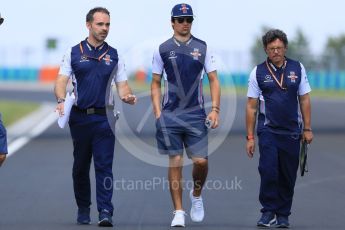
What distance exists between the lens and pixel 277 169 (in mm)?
11930

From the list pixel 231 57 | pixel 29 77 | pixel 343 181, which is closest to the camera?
pixel 343 181

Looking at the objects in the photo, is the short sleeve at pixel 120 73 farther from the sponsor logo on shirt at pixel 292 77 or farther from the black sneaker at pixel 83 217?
the sponsor logo on shirt at pixel 292 77

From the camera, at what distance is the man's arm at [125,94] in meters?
11.7

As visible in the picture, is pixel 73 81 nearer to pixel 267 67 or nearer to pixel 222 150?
pixel 267 67

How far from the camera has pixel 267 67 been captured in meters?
11.8

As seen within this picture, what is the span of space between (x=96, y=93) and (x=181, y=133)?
→ 898 mm

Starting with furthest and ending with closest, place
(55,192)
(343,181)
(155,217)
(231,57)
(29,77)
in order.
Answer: (29,77) < (231,57) < (343,181) < (55,192) < (155,217)

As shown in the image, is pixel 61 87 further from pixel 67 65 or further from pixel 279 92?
pixel 279 92

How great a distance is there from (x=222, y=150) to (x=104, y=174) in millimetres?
10783

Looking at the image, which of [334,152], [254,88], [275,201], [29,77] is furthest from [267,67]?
[29,77]

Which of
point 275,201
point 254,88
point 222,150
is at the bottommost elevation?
point 222,150

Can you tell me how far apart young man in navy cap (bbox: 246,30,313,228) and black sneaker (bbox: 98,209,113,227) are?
141 cm

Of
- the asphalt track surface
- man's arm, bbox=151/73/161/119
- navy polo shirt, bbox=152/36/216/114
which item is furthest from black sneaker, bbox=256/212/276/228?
man's arm, bbox=151/73/161/119

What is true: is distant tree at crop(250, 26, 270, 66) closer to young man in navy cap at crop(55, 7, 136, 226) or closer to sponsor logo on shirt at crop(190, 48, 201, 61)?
young man in navy cap at crop(55, 7, 136, 226)
